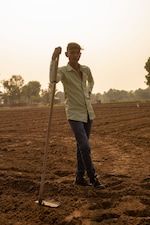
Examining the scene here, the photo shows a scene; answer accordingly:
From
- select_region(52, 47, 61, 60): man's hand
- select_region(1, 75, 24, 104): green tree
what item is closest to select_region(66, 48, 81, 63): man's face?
select_region(52, 47, 61, 60): man's hand

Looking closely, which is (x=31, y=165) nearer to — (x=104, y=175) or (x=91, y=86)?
(x=104, y=175)

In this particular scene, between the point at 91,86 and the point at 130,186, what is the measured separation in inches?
64.5

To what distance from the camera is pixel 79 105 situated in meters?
4.23

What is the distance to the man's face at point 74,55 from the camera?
4217 mm

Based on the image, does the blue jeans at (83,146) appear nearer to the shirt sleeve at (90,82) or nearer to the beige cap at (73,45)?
the shirt sleeve at (90,82)

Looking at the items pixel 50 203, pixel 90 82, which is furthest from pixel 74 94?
pixel 50 203

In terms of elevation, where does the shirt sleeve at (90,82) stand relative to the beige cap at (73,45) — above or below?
below

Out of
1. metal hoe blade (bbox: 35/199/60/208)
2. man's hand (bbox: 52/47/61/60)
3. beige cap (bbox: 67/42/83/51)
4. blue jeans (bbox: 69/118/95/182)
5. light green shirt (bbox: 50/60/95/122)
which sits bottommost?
metal hoe blade (bbox: 35/199/60/208)

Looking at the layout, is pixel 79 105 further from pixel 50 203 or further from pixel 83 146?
pixel 50 203

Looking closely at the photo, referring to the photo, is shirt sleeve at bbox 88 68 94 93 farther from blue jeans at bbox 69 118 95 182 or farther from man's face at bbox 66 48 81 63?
blue jeans at bbox 69 118 95 182

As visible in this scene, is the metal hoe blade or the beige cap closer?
the metal hoe blade

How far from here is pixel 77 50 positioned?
422 cm

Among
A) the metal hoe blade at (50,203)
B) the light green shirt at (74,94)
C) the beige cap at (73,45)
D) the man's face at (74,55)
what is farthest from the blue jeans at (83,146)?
the beige cap at (73,45)

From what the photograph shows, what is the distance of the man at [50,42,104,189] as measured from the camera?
13.4 ft
